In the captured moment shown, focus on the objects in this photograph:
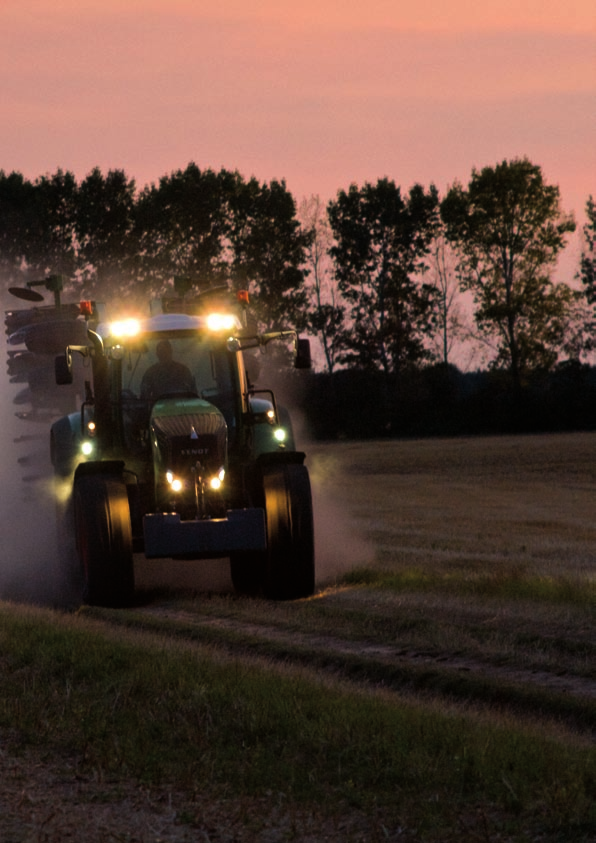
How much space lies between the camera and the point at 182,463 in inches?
490

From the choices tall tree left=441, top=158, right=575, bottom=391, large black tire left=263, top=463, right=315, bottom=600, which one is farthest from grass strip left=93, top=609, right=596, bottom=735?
tall tree left=441, top=158, right=575, bottom=391

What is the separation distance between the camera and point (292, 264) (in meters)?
70.0

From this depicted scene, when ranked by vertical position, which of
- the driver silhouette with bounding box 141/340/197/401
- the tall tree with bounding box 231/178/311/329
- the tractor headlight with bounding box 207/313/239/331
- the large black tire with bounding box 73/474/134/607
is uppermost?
the tall tree with bounding box 231/178/311/329

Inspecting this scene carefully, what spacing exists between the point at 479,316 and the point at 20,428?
44.8 meters

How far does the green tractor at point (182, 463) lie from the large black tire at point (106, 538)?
0.4 inches

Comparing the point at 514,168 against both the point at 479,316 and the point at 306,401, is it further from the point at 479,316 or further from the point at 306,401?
the point at 306,401

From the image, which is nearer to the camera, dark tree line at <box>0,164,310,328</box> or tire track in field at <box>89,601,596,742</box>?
tire track in field at <box>89,601,596,742</box>

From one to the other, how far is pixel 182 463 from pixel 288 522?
1044mm

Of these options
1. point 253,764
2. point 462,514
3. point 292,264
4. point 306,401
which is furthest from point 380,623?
point 292,264

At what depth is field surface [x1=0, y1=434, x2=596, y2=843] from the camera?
5.86m

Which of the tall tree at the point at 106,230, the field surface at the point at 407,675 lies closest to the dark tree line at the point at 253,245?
the tall tree at the point at 106,230

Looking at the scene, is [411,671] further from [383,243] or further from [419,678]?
[383,243]

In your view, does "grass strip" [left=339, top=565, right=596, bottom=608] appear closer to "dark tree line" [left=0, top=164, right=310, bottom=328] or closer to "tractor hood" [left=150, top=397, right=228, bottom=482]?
"tractor hood" [left=150, top=397, right=228, bottom=482]

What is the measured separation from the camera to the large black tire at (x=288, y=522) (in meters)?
12.5
